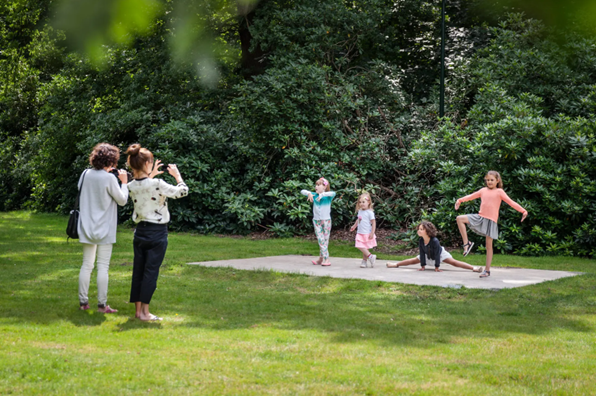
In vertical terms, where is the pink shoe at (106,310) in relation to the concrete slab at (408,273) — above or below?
below

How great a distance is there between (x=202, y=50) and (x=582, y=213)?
38.8 ft

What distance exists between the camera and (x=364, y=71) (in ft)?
63.1

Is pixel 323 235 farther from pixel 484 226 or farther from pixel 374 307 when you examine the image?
pixel 374 307

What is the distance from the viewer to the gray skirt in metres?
9.34

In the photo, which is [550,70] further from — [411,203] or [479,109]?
[411,203]

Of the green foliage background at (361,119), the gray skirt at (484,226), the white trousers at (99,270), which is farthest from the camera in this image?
the green foliage background at (361,119)

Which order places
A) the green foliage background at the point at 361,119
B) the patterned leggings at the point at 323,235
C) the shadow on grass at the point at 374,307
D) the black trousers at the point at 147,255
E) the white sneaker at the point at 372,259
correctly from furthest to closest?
the green foliage background at the point at 361,119, the patterned leggings at the point at 323,235, the white sneaker at the point at 372,259, the black trousers at the point at 147,255, the shadow on grass at the point at 374,307

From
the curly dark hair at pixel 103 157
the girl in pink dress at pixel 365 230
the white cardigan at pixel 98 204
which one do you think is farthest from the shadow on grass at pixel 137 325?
the girl in pink dress at pixel 365 230

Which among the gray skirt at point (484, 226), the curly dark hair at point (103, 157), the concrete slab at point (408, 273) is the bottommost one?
the concrete slab at point (408, 273)

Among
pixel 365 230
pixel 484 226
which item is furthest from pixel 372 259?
pixel 484 226

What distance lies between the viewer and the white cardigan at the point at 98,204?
648cm

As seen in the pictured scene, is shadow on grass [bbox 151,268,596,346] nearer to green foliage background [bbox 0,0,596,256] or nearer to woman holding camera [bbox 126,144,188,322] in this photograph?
woman holding camera [bbox 126,144,188,322]

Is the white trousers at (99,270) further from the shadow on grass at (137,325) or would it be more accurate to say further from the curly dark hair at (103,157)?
the curly dark hair at (103,157)

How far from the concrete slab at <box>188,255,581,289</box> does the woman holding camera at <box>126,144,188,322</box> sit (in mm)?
3628
